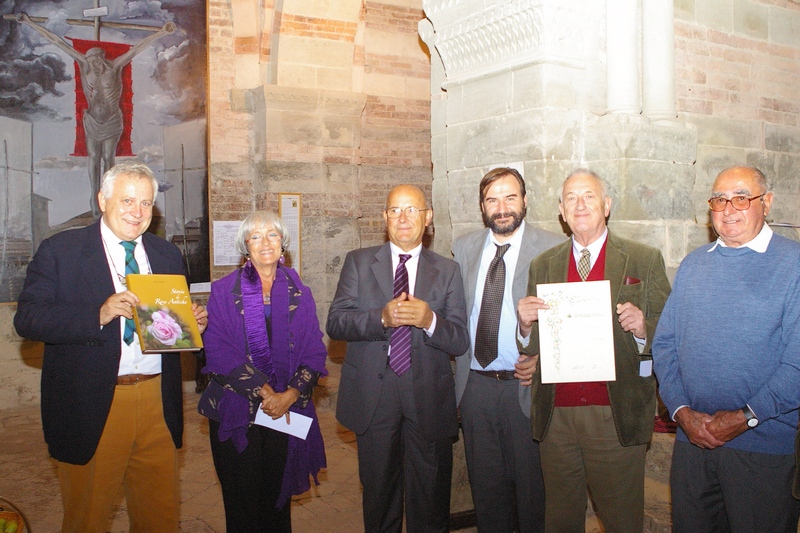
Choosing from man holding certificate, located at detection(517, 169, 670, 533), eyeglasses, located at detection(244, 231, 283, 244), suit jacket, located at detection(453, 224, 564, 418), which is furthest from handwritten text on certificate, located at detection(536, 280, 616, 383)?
eyeglasses, located at detection(244, 231, 283, 244)

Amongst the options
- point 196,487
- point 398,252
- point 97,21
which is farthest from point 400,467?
point 97,21

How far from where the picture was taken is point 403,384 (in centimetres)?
318

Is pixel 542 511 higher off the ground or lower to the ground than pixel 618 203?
lower

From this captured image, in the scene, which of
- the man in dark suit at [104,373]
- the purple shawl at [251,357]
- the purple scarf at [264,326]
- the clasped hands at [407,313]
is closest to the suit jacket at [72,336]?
the man in dark suit at [104,373]

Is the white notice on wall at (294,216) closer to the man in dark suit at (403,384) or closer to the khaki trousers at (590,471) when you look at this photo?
the man in dark suit at (403,384)

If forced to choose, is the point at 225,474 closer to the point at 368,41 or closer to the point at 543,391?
the point at 543,391

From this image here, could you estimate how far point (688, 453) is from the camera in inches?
104

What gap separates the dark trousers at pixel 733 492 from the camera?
8.10ft

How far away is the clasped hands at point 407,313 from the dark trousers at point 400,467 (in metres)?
0.28

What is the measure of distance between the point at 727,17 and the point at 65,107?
6483 mm

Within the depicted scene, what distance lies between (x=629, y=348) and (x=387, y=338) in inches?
42.1

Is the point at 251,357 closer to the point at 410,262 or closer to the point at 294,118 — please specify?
the point at 410,262

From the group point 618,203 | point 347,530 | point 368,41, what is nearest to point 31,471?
point 347,530

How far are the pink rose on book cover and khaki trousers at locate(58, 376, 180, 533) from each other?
0.29m
